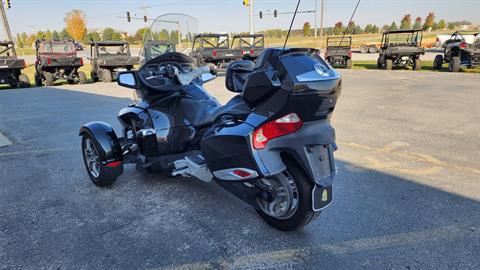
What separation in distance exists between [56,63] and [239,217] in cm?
1516

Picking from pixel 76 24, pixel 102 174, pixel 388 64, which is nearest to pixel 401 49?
pixel 388 64

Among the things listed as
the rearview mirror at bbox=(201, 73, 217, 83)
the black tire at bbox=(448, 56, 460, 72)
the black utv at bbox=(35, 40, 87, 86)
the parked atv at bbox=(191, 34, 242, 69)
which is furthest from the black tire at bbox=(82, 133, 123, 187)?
the black tire at bbox=(448, 56, 460, 72)

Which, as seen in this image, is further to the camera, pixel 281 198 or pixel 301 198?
pixel 281 198

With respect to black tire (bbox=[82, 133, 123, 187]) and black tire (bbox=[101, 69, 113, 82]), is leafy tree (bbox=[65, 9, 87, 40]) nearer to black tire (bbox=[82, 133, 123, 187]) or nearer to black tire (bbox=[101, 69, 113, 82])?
black tire (bbox=[101, 69, 113, 82])

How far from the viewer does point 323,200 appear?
2.54 metres

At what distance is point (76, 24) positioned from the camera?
69.1 meters

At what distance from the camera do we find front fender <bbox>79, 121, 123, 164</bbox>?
366 cm

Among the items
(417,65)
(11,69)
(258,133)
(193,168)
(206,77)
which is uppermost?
(206,77)

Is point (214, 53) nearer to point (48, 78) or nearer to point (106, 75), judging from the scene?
point (106, 75)

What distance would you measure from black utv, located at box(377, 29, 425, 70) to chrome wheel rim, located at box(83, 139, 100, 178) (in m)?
16.5

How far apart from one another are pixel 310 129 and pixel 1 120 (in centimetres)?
821

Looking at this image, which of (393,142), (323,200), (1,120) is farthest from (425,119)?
(1,120)

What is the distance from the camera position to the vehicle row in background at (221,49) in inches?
649

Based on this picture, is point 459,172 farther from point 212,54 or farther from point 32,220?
point 212,54
